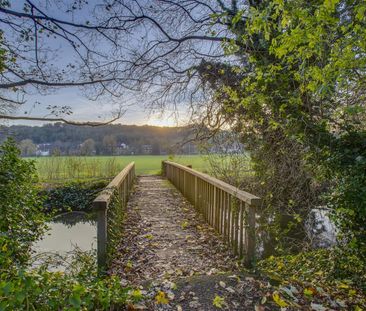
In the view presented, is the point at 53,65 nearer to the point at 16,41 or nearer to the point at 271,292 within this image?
the point at 16,41

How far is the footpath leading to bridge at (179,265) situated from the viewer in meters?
2.69

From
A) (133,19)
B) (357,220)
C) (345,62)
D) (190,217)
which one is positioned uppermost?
(133,19)

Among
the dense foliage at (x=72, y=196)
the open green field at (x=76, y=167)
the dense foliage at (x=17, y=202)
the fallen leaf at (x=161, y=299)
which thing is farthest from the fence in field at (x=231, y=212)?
the open green field at (x=76, y=167)

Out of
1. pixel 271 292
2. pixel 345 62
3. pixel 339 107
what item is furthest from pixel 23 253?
pixel 339 107

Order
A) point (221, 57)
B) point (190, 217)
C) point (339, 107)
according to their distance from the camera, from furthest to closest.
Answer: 1. point (221, 57)
2. point (190, 217)
3. point (339, 107)

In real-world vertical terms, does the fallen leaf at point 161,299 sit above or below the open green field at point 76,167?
below

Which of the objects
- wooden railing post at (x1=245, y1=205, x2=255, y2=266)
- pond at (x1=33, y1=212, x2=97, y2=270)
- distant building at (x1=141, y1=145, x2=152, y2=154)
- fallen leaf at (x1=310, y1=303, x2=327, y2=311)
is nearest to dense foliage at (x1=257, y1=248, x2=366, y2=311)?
fallen leaf at (x1=310, y1=303, x2=327, y2=311)

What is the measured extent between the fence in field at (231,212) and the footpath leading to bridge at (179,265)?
0.18 m

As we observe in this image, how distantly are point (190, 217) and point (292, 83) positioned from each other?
10.4ft

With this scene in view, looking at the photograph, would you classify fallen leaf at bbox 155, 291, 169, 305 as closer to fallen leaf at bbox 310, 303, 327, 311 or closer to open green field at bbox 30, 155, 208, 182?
fallen leaf at bbox 310, 303, 327, 311

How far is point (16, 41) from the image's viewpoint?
5.09 metres

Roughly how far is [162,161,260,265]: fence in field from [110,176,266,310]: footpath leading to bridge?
177 millimetres

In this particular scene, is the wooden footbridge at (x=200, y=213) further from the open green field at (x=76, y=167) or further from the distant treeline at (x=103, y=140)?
the open green field at (x=76, y=167)

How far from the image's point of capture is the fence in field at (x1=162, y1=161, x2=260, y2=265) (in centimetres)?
355
